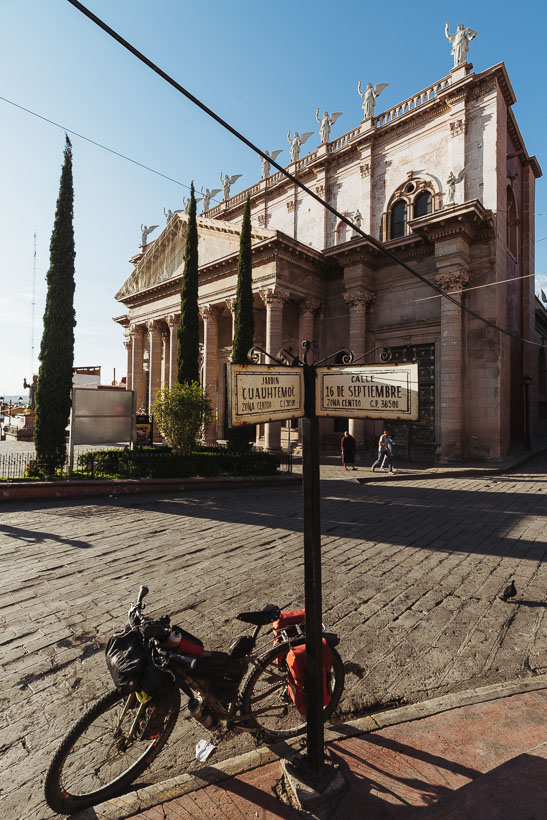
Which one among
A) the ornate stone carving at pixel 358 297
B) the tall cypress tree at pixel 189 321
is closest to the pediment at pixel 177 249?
the tall cypress tree at pixel 189 321

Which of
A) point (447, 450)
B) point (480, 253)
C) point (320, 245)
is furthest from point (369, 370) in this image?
point (320, 245)

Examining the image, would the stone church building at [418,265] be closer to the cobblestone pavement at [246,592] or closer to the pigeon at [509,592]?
the cobblestone pavement at [246,592]

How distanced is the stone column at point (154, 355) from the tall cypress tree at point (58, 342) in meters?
14.6

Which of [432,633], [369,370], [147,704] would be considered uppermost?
[369,370]

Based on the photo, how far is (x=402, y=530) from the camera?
782cm

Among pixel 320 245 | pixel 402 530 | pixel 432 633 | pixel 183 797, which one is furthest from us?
pixel 320 245

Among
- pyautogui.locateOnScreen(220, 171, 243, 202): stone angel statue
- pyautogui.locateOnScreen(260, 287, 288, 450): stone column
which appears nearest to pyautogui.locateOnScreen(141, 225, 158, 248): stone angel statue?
pyautogui.locateOnScreen(220, 171, 243, 202): stone angel statue

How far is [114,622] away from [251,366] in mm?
3431

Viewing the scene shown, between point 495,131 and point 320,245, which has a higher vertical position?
point 495,131

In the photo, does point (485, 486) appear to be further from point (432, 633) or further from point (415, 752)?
point (415, 752)

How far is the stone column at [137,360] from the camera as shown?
3111 centimetres

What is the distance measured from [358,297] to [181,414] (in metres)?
12.0

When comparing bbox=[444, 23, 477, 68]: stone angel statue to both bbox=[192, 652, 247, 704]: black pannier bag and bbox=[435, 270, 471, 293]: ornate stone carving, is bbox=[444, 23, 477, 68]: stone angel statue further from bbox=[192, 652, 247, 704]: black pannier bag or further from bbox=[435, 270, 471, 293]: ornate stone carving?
bbox=[192, 652, 247, 704]: black pannier bag

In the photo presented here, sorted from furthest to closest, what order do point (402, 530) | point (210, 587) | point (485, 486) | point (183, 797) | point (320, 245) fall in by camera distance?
point (320, 245), point (485, 486), point (402, 530), point (210, 587), point (183, 797)
